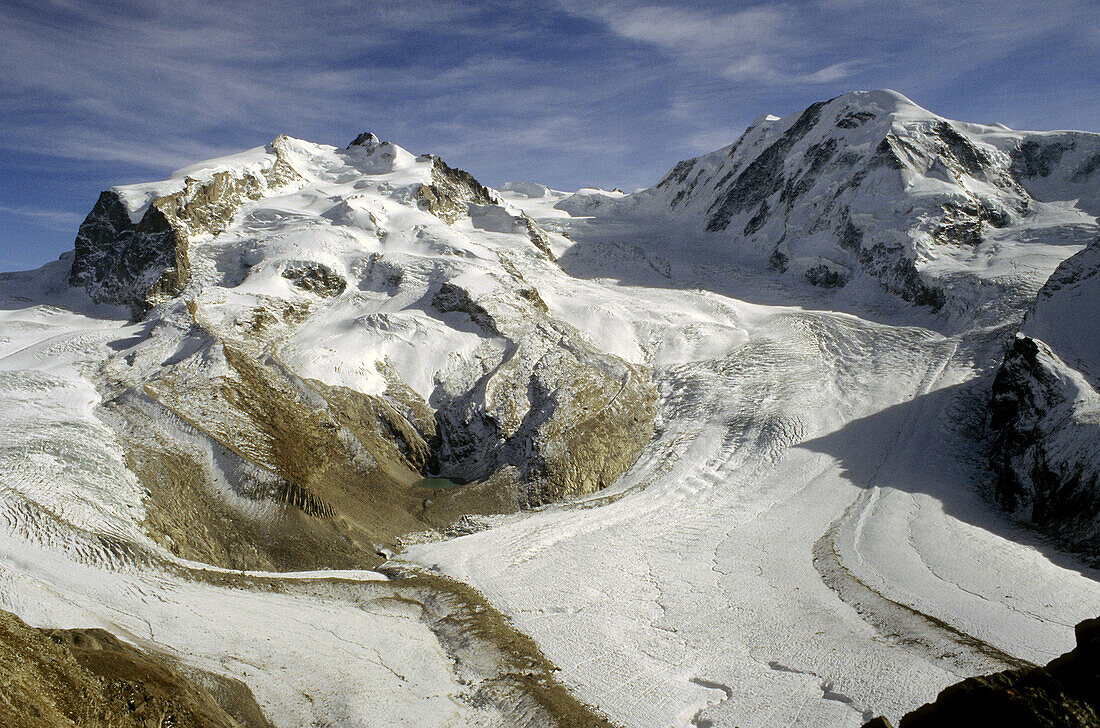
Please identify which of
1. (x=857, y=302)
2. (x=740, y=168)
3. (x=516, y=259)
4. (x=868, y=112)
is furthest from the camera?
(x=740, y=168)

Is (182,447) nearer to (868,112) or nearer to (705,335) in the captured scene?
(705,335)

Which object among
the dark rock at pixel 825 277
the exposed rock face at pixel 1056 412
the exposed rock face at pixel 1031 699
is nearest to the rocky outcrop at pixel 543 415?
the exposed rock face at pixel 1056 412

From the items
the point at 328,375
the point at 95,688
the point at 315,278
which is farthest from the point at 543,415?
the point at 95,688

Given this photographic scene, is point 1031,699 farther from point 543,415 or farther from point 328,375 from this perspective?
point 328,375

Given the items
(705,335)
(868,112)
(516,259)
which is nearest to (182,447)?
(705,335)

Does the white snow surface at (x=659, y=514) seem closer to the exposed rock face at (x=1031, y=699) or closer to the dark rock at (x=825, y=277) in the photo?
the dark rock at (x=825, y=277)

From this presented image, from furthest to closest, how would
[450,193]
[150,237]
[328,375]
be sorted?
[450,193]
[150,237]
[328,375]
